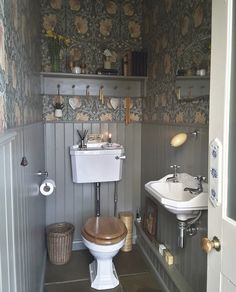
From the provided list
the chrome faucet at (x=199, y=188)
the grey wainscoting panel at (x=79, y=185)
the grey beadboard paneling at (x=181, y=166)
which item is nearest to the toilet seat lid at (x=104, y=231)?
the grey beadboard paneling at (x=181, y=166)

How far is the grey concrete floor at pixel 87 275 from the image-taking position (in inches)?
90.5

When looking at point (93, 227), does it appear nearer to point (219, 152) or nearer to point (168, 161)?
point (168, 161)

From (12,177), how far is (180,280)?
5.20 feet

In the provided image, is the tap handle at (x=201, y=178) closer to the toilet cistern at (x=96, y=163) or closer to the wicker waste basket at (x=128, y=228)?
the toilet cistern at (x=96, y=163)

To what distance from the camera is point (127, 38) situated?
9.74ft

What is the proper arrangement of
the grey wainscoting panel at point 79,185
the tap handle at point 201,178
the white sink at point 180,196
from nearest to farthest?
the white sink at point 180,196, the tap handle at point 201,178, the grey wainscoting panel at point 79,185

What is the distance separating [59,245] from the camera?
8.56 feet

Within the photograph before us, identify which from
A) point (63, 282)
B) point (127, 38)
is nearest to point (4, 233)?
point (63, 282)

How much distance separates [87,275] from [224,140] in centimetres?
208

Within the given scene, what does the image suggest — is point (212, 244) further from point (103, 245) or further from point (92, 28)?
point (92, 28)

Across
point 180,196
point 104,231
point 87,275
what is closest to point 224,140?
point 180,196

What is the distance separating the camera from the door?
2.85 feet

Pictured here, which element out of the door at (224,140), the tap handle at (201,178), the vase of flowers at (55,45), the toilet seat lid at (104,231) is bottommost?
the toilet seat lid at (104,231)

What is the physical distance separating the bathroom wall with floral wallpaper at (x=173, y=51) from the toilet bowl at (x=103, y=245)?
1029mm
